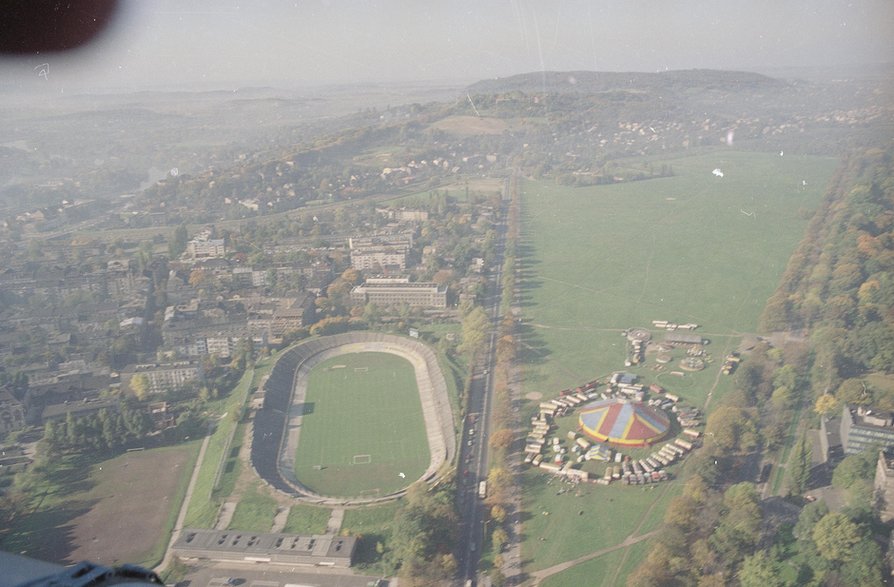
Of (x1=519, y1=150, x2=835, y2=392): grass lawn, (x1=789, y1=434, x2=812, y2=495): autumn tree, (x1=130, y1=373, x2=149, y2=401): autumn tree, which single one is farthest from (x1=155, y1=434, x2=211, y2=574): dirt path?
(x1=789, y1=434, x2=812, y2=495): autumn tree

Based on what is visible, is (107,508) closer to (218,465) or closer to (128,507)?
(128,507)

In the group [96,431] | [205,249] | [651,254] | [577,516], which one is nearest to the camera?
[577,516]

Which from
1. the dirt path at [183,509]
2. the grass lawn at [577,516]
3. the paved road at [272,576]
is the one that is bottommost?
the grass lawn at [577,516]

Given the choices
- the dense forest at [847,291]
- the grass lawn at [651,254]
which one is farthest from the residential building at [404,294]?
the dense forest at [847,291]

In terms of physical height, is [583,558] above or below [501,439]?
below

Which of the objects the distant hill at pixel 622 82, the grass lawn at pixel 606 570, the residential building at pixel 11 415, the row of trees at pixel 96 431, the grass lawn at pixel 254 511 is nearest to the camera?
the grass lawn at pixel 606 570

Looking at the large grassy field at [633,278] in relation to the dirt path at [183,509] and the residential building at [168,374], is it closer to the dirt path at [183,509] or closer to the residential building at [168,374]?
the dirt path at [183,509]

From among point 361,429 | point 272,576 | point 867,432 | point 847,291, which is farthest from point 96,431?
point 847,291

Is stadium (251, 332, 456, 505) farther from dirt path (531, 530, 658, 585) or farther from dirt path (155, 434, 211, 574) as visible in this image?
dirt path (531, 530, 658, 585)
